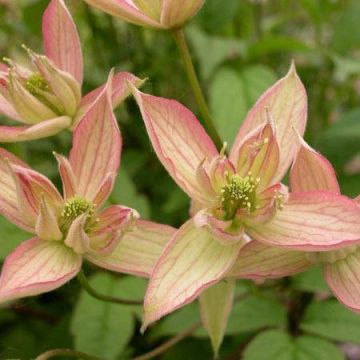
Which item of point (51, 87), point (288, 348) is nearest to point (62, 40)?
point (51, 87)

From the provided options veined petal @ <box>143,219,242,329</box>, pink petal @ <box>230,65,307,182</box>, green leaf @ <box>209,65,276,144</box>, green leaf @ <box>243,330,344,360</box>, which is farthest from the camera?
green leaf @ <box>209,65,276,144</box>

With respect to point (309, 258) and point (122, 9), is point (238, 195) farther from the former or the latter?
point (122, 9)

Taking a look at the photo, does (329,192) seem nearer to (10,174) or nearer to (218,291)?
(218,291)

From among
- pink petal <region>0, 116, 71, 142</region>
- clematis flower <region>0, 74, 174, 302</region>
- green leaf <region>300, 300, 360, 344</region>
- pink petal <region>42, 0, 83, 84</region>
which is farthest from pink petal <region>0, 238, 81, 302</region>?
green leaf <region>300, 300, 360, 344</region>

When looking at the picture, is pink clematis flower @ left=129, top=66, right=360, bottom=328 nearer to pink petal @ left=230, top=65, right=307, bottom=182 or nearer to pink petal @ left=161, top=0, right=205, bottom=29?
pink petal @ left=230, top=65, right=307, bottom=182

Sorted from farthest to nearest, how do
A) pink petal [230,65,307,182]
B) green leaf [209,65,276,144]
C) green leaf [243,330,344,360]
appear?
1. green leaf [209,65,276,144]
2. green leaf [243,330,344,360]
3. pink petal [230,65,307,182]

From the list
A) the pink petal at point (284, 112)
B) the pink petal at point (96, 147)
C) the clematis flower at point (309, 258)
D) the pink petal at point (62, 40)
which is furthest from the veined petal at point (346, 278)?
the pink petal at point (62, 40)

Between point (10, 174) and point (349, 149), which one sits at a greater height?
point (10, 174)

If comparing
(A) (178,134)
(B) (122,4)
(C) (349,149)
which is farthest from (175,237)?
(C) (349,149)
